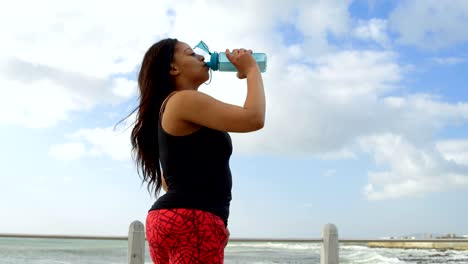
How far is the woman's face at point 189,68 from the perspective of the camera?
4.77 feet

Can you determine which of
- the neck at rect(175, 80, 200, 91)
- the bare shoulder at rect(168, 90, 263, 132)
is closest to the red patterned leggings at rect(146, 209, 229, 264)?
the bare shoulder at rect(168, 90, 263, 132)

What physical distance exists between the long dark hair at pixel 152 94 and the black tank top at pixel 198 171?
4.4 inches

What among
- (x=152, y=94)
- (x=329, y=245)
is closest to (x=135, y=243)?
(x=329, y=245)

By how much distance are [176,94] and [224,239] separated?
1.24 feet

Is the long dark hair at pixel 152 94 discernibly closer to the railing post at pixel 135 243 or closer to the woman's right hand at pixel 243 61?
the woman's right hand at pixel 243 61

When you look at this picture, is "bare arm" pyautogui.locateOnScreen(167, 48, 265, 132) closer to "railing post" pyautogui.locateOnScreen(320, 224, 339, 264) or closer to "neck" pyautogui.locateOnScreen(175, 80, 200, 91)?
"neck" pyautogui.locateOnScreen(175, 80, 200, 91)

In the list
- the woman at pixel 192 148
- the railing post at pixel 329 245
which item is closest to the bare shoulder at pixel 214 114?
the woman at pixel 192 148

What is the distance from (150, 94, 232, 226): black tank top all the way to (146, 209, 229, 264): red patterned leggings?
2 cm

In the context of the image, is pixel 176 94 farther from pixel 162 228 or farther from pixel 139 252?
pixel 139 252

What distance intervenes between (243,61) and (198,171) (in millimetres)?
311

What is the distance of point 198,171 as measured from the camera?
1334mm

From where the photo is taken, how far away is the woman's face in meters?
1.45

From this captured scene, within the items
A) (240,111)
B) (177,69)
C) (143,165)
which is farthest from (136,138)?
(240,111)

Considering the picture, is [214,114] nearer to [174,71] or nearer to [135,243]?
[174,71]
